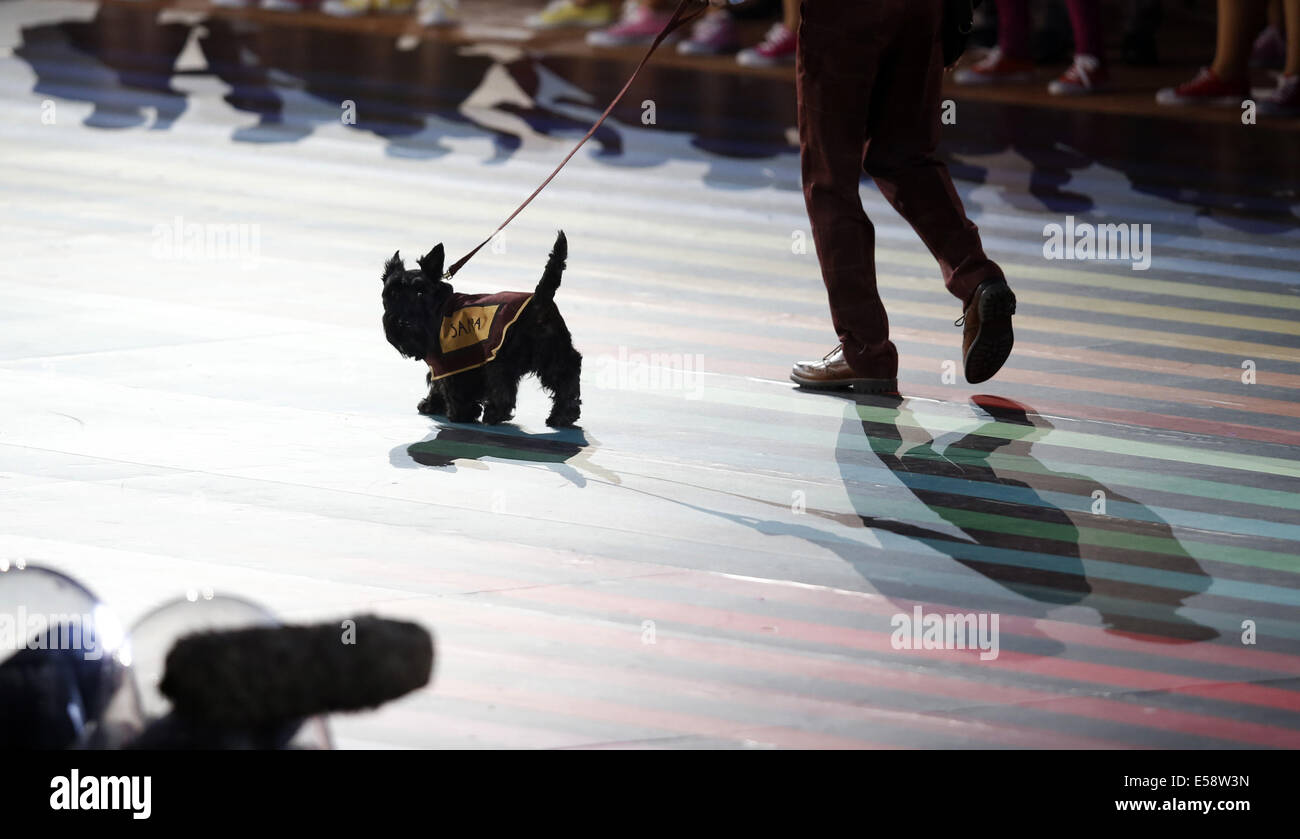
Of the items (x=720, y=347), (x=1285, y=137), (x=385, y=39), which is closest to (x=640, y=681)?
(x=720, y=347)

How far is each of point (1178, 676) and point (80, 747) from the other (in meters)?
2.10

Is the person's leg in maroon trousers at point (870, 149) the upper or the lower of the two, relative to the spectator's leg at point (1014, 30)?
lower

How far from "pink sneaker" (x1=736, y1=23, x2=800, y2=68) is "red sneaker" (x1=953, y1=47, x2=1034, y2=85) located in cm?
115

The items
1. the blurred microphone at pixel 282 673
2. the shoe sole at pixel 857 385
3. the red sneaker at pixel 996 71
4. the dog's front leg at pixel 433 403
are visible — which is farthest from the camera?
the red sneaker at pixel 996 71

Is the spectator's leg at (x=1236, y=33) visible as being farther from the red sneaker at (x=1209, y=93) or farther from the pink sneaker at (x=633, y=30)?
the pink sneaker at (x=633, y=30)

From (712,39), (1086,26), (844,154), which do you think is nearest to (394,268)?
(844,154)

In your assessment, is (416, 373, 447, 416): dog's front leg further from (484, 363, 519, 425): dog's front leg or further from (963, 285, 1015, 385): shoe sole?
(963, 285, 1015, 385): shoe sole

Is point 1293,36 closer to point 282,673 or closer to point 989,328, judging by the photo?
point 989,328

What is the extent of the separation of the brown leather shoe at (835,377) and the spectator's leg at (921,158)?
35cm

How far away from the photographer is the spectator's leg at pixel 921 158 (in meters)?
5.28

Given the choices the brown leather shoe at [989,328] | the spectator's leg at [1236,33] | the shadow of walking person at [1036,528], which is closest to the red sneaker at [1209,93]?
the spectator's leg at [1236,33]

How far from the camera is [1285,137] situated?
30.1ft
